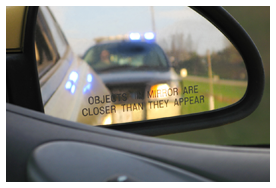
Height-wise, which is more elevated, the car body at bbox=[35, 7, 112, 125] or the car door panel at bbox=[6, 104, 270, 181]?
the car body at bbox=[35, 7, 112, 125]

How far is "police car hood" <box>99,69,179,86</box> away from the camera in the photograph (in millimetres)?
1647

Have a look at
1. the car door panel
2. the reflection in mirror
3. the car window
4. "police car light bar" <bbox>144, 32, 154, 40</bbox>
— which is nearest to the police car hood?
the reflection in mirror

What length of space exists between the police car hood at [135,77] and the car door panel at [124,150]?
2.12 ft

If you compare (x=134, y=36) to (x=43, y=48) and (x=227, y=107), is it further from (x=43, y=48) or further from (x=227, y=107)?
(x=227, y=107)

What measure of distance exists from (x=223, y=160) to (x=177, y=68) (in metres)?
0.85

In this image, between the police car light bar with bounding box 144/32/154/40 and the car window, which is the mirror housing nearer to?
the police car light bar with bounding box 144/32/154/40

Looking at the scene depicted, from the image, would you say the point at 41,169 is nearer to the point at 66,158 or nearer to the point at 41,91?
the point at 66,158

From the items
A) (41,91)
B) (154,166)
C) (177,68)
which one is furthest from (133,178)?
(177,68)

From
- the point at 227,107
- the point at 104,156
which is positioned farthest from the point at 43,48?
the point at 227,107

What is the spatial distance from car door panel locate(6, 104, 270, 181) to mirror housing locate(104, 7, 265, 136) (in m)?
0.60

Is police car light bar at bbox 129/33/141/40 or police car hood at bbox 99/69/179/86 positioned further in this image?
police car light bar at bbox 129/33/141/40

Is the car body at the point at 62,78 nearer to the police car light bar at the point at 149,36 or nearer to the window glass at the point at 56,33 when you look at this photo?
the window glass at the point at 56,33

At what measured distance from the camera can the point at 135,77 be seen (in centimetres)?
167

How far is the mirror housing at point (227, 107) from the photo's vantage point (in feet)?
5.50
